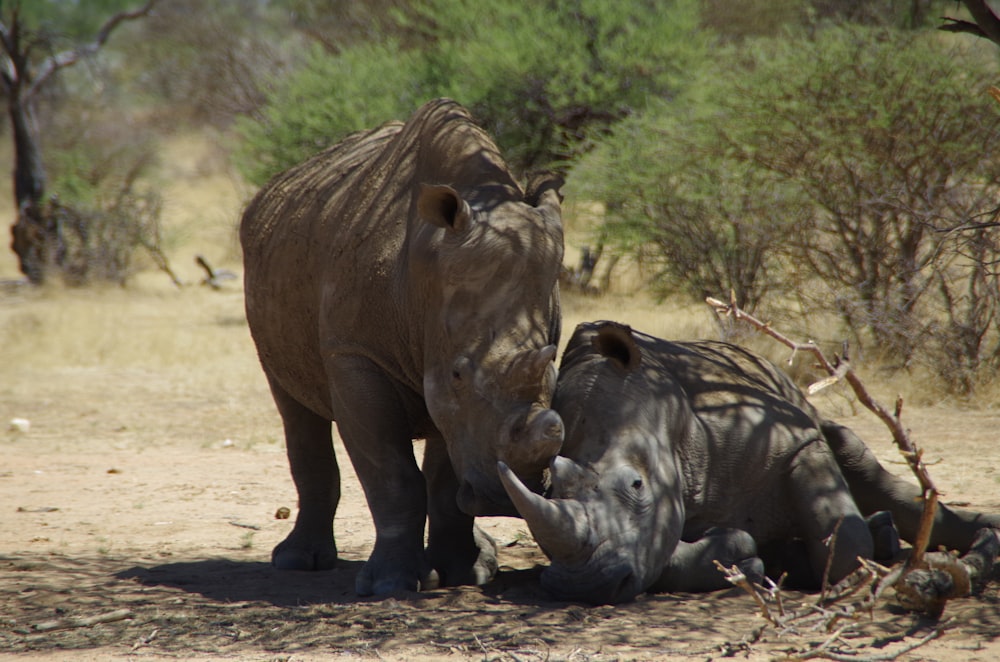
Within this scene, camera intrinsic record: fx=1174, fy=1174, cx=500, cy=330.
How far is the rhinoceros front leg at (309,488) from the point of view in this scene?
611 centimetres

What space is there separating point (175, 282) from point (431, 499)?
57.3ft

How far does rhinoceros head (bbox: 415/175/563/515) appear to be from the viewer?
4.39m

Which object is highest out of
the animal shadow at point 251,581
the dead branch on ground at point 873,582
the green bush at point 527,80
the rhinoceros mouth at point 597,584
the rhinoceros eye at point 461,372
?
the green bush at point 527,80

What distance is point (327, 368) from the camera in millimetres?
5285

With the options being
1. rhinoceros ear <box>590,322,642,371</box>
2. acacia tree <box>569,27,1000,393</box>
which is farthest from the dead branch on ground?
acacia tree <box>569,27,1000,393</box>

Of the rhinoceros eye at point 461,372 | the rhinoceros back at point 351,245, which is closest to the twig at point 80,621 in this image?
the rhinoceros back at point 351,245

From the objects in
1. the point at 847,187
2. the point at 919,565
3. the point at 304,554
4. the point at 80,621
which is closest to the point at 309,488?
the point at 304,554

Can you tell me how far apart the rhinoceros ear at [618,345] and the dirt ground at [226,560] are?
990mm

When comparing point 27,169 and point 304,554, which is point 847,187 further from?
point 27,169

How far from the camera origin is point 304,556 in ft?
19.9

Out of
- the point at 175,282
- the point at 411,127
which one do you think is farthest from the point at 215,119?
the point at 411,127

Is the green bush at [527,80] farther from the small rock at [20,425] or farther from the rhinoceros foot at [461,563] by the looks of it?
the rhinoceros foot at [461,563]

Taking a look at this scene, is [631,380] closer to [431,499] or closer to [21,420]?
[431,499]

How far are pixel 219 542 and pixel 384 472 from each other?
2.20 metres
